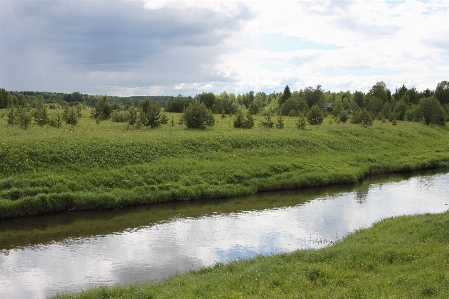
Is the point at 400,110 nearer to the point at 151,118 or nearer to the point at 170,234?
the point at 151,118

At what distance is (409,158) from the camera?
155 feet

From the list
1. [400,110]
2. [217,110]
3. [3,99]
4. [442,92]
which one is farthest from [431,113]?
[3,99]

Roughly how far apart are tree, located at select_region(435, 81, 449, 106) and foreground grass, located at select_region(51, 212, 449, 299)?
118 m

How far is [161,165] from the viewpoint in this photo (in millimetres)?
32031

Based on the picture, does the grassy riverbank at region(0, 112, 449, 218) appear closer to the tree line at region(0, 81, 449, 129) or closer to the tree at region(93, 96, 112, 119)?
the tree line at region(0, 81, 449, 129)

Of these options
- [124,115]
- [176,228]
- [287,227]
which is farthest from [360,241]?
[124,115]

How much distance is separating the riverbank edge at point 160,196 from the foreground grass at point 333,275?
13.7 metres

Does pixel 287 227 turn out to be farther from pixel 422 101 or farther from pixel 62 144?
pixel 422 101

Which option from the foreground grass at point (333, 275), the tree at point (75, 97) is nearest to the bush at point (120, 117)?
the foreground grass at point (333, 275)

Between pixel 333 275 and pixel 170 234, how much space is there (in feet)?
36.6

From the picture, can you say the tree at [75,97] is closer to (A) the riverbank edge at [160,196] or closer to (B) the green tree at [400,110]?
(B) the green tree at [400,110]

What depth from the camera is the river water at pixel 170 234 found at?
15.7 meters

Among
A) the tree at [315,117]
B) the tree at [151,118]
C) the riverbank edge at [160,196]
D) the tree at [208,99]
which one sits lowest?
the riverbank edge at [160,196]

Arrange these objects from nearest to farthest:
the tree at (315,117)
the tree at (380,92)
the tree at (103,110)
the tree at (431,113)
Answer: the tree at (103,110) < the tree at (315,117) < the tree at (431,113) < the tree at (380,92)
